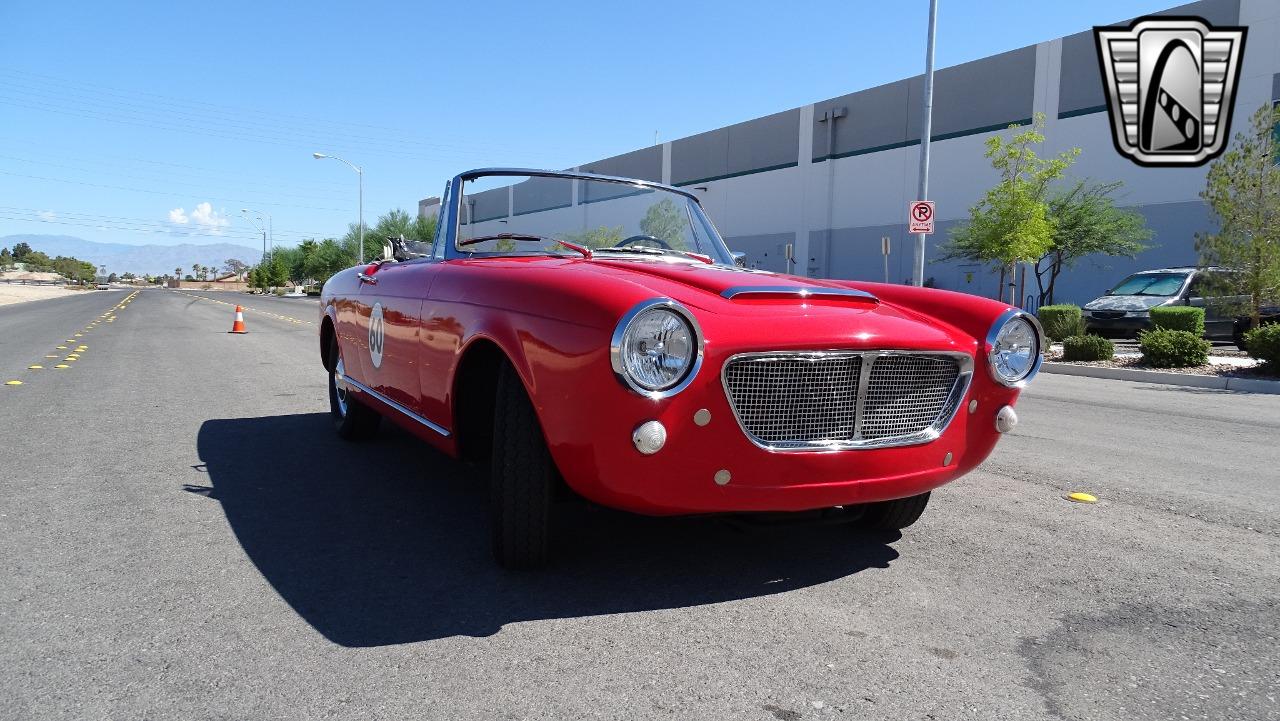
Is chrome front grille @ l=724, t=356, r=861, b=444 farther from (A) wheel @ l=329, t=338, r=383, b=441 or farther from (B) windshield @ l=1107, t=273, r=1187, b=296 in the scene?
(B) windshield @ l=1107, t=273, r=1187, b=296

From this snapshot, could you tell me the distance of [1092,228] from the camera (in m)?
23.6

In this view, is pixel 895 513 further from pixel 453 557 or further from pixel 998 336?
pixel 453 557

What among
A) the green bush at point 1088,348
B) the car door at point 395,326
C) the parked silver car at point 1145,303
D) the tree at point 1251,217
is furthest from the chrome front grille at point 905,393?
the parked silver car at point 1145,303

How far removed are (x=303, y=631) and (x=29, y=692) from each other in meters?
0.65

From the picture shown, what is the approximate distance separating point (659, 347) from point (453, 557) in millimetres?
1253

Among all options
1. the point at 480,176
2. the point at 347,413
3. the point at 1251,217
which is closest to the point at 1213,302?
the point at 1251,217

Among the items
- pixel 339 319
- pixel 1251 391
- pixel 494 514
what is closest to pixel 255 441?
pixel 339 319

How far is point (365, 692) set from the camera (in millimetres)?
2125

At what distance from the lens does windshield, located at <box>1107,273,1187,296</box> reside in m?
17.4

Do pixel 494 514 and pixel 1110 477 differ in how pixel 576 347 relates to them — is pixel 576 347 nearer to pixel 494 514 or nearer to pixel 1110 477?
pixel 494 514

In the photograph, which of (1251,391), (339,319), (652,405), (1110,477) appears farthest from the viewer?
(1251,391)

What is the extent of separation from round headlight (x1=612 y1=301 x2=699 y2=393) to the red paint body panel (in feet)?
0.14

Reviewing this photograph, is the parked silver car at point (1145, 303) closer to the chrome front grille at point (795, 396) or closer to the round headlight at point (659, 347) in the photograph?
the chrome front grille at point (795, 396)

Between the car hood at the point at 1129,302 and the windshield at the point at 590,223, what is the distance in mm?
15562
